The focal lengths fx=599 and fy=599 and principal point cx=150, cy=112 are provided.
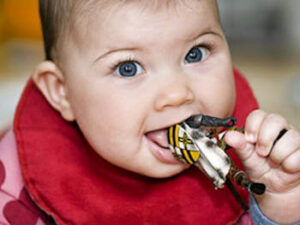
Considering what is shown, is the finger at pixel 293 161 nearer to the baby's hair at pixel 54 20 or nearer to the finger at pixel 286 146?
the finger at pixel 286 146

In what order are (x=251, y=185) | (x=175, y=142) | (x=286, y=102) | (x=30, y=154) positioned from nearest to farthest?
1. (x=251, y=185)
2. (x=175, y=142)
3. (x=30, y=154)
4. (x=286, y=102)

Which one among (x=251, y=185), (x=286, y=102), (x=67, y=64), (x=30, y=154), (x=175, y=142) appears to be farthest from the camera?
(x=286, y=102)

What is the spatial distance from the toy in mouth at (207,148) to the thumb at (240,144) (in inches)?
0.8

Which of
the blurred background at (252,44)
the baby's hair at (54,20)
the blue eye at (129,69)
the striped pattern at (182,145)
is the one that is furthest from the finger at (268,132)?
the blurred background at (252,44)

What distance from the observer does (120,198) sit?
3.96 feet

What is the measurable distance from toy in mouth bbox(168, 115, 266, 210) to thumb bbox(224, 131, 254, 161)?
0.02 meters

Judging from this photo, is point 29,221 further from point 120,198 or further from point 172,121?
point 172,121

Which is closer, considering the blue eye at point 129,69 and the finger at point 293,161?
the finger at point 293,161

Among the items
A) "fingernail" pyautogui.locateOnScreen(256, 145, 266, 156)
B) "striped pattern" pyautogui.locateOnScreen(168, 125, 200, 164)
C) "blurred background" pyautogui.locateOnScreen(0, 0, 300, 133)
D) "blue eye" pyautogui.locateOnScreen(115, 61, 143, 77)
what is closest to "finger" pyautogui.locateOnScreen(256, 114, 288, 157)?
"fingernail" pyautogui.locateOnScreen(256, 145, 266, 156)

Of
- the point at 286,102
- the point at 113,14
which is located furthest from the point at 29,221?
the point at 286,102

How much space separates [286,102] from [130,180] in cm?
142

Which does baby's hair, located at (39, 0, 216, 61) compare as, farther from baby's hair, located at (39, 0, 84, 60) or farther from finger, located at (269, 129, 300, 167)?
finger, located at (269, 129, 300, 167)

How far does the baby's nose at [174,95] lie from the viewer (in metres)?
1.01

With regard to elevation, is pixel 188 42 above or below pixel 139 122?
above
